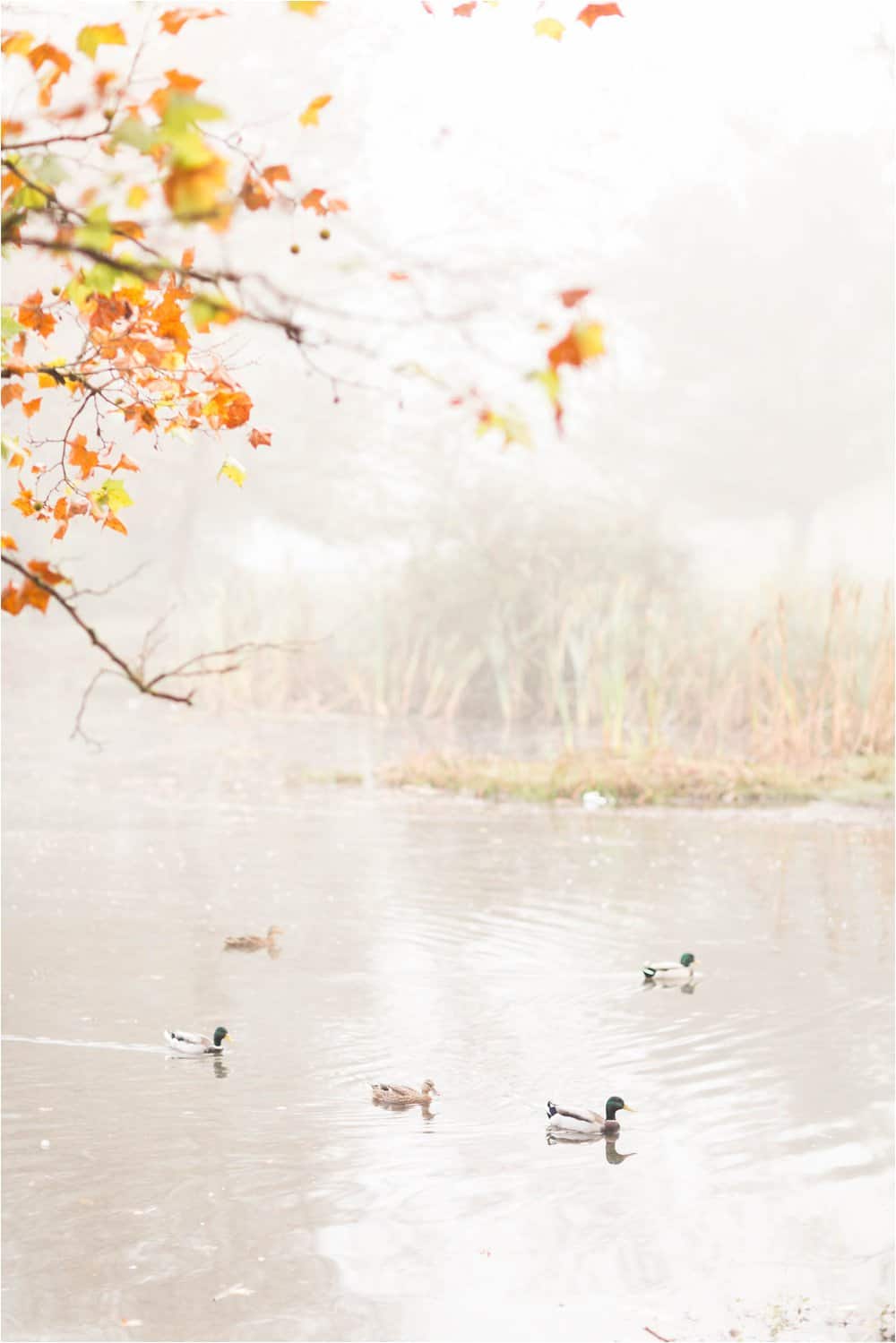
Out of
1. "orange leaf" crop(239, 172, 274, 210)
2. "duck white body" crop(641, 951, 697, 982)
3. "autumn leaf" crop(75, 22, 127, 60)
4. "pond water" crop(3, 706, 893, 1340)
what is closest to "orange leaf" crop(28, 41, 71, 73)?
"autumn leaf" crop(75, 22, 127, 60)

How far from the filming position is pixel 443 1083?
7.03 metres

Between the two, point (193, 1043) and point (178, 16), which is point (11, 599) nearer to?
point (178, 16)

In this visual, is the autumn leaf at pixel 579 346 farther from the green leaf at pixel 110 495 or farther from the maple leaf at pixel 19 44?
the green leaf at pixel 110 495

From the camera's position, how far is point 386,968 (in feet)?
29.8

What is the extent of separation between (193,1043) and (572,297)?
5.11m

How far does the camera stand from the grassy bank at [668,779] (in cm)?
1496

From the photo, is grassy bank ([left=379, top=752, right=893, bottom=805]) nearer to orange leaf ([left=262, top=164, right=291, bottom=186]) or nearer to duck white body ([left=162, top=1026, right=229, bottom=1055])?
duck white body ([left=162, top=1026, right=229, bottom=1055])

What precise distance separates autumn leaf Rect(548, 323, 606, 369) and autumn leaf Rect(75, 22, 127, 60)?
34.9 inches

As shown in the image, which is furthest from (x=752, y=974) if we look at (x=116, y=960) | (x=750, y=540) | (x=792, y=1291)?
(x=750, y=540)

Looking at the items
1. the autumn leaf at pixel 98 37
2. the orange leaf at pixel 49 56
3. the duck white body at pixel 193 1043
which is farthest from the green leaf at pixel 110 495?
the duck white body at pixel 193 1043

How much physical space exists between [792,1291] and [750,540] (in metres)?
42.7

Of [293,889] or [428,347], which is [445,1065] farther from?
[428,347]

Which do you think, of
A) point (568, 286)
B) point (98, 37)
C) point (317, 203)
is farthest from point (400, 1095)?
point (568, 286)

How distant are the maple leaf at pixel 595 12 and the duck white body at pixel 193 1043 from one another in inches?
190
